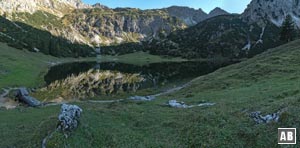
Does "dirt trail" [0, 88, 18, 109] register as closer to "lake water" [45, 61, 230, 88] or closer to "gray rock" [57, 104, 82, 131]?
"lake water" [45, 61, 230, 88]

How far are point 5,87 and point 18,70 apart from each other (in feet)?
85.4

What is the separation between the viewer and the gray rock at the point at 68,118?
79.5 ft

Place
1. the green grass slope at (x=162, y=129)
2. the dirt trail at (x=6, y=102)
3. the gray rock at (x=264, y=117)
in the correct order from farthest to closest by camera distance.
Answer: the dirt trail at (x=6, y=102), the gray rock at (x=264, y=117), the green grass slope at (x=162, y=129)

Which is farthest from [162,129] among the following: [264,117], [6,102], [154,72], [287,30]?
[287,30]

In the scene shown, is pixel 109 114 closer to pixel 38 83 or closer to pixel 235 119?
pixel 235 119

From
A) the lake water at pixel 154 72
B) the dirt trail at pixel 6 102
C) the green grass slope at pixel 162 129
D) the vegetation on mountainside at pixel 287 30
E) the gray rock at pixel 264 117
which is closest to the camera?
the green grass slope at pixel 162 129

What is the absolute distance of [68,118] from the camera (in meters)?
24.7

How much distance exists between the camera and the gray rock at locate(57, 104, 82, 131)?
24.2 meters

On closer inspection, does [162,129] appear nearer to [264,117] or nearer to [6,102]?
[264,117]

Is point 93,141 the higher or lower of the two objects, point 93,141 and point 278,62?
the lower

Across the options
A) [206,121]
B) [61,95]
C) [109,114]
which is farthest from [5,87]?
[206,121]

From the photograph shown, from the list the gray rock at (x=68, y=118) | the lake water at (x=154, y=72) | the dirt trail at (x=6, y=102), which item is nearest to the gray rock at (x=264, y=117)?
the gray rock at (x=68, y=118)

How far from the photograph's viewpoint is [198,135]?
2378 centimetres

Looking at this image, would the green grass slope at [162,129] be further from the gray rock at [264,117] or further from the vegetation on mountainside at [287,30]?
the vegetation on mountainside at [287,30]
